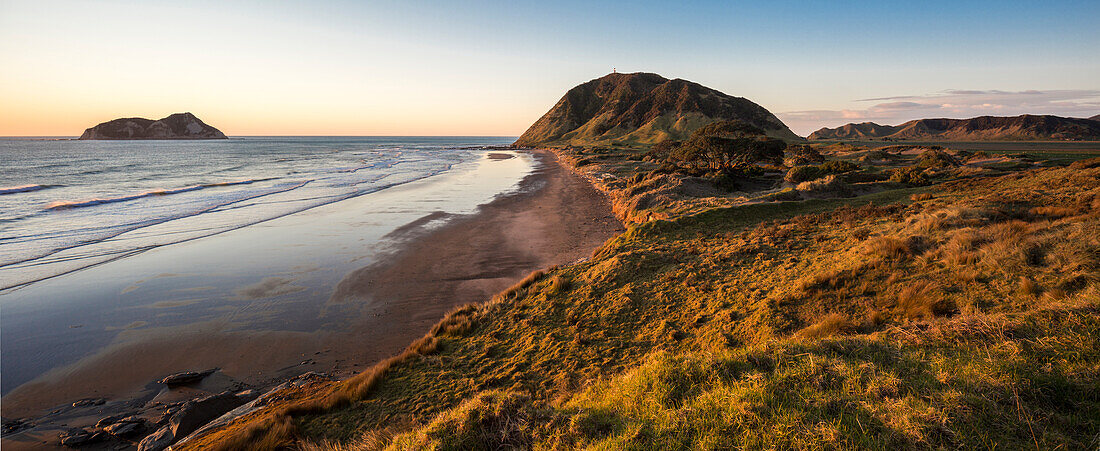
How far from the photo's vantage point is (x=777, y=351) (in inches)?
202

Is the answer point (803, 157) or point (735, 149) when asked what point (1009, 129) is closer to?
point (803, 157)

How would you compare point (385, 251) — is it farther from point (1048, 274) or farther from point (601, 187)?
point (601, 187)

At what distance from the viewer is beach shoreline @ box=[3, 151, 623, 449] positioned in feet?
26.1

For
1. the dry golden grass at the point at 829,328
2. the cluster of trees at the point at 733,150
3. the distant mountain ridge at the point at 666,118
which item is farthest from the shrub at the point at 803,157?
the distant mountain ridge at the point at 666,118

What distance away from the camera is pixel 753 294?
8.92 metres

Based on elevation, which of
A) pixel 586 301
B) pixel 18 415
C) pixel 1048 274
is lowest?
pixel 18 415

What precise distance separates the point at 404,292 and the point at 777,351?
459 inches

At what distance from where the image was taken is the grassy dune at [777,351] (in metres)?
3.64

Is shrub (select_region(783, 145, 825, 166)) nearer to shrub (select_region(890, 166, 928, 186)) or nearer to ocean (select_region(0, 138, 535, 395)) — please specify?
shrub (select_region(890, 166, 928, 186))

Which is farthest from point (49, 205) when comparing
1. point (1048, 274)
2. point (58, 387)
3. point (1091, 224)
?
point (1091, 224)

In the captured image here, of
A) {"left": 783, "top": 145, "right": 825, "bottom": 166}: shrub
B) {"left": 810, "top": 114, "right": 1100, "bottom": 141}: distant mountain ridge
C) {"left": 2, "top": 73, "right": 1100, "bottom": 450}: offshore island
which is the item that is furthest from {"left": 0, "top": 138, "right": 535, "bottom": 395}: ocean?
{"left": 810, "top": 114, "right": 1100, "bottom": 141}: distant mountain ridge

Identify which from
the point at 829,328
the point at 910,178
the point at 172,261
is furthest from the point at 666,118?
the point at 829,328

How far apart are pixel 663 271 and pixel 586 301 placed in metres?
2.70

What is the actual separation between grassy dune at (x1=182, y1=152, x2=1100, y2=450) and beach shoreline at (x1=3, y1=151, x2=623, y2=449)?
1.78 metres
